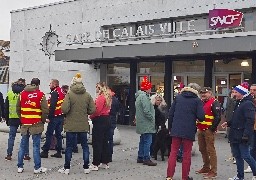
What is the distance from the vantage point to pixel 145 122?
7.90 metres

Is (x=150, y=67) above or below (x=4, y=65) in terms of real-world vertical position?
below

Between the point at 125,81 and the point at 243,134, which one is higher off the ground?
the point at 125,81

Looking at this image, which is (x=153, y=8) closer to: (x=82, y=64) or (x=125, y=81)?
(x=125, y=81)

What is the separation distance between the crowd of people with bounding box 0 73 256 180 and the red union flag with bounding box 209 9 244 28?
4.99 meters

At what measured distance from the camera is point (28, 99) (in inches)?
280

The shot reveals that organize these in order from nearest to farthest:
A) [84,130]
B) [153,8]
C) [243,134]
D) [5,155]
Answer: [243,134]
[84,130]
[5,155]
[153,8]

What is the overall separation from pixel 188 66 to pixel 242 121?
8.76 meters

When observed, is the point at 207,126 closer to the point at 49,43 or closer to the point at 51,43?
the point at 51,43

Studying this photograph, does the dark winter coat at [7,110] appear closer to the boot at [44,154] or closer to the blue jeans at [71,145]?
the boot at [44,154]

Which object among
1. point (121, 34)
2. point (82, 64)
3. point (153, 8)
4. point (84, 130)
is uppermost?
point (153, 8)

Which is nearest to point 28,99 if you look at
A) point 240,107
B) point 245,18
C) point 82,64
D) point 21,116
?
point 21,116

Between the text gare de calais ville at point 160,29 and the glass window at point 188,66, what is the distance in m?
1.28

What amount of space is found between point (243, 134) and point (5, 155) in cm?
546

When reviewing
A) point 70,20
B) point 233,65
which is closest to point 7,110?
point 233,65
